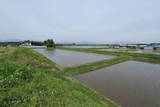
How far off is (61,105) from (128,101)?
14.3 feet

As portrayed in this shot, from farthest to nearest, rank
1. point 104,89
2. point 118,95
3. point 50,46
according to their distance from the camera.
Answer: point 50,46 → point 104,89 → point 118,95

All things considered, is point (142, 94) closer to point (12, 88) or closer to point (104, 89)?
point (104, 89)

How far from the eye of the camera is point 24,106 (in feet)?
7.78

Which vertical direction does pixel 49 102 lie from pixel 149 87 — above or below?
above

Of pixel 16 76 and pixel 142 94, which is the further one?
pixel 142 94

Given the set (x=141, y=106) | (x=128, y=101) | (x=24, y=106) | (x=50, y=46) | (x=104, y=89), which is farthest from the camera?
(x=50, y=46)

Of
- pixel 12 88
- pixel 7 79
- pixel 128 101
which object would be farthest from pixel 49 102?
pixel 128 101

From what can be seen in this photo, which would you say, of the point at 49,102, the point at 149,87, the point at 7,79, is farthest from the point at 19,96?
the point at 149,87

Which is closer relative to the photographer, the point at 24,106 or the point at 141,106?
the point at 24,106

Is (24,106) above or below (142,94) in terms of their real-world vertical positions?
above

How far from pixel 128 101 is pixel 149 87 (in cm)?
324

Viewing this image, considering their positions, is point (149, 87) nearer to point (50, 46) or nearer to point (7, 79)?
point (7, 79)

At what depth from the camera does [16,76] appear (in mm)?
3783

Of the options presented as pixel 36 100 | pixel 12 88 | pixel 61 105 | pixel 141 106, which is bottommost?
pixel 141 106
